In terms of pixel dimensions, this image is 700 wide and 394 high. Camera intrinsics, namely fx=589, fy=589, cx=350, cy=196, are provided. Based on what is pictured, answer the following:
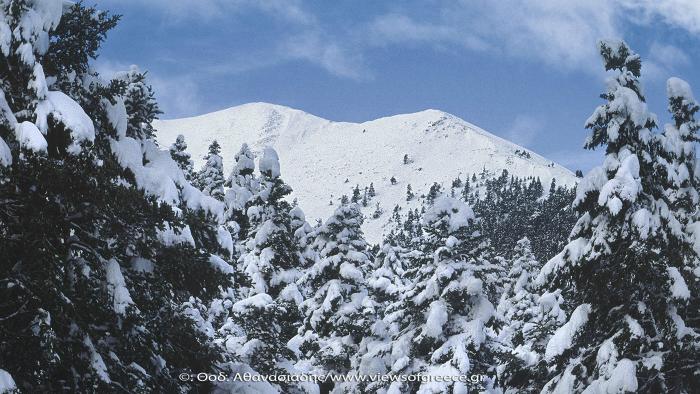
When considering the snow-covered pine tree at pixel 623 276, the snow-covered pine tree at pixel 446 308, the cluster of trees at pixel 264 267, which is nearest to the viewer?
the cluster of trees at pixel 264 267

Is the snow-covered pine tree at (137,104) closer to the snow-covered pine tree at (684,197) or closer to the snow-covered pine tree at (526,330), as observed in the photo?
the snow-covered pine tree at (526,330)

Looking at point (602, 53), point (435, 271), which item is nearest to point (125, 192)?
point (602, 53)

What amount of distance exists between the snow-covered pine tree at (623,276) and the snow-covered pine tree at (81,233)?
8705mm

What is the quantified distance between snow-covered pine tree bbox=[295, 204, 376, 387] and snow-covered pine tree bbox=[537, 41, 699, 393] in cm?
1148

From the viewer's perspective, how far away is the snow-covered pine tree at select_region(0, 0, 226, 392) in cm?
698

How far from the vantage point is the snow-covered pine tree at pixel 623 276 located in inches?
507

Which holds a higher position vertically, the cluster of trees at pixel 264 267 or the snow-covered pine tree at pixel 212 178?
the snow-covered pine tree at pixel 212 178

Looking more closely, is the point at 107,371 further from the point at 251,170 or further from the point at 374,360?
the point at 251,170

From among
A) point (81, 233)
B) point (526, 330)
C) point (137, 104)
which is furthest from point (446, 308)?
point (81, 233)

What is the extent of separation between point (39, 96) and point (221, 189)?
30.0 m

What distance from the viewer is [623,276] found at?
13422mm

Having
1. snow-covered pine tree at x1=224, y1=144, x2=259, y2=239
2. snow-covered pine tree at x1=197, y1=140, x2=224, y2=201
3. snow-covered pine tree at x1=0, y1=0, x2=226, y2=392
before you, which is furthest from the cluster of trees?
snow-covered pine tree at x1=197, y1=140, x2=224, y2=201

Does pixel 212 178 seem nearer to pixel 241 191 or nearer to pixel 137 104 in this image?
pixel 241 191

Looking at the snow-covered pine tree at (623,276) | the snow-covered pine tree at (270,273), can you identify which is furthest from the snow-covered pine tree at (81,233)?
the snow-covered pine tree at (270,273)
